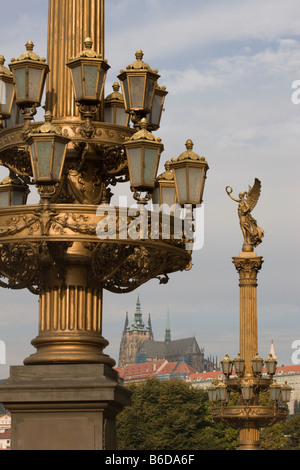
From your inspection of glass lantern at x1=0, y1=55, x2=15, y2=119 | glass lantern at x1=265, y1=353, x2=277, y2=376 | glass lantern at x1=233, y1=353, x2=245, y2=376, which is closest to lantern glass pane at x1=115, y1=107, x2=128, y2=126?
glass lantern at x1=0, y1=55, x2=15, y2=119

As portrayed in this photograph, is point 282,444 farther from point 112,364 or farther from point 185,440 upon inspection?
point 112,364

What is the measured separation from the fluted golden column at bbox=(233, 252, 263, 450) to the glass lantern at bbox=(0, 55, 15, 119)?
18.5 metres

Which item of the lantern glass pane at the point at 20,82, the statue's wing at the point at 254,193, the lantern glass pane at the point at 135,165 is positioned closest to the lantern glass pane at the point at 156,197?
the lantern glass pane at the point at 135,165

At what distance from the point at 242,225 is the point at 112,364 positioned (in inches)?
801

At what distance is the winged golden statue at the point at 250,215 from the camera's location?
92.4ft

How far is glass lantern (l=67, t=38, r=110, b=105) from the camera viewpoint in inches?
322

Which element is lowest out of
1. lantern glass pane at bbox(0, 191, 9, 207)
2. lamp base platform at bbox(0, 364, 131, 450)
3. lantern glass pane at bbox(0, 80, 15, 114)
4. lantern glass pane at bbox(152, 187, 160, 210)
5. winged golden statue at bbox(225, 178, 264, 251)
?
lamp base platform at bbox(0, 364, 131, 450)

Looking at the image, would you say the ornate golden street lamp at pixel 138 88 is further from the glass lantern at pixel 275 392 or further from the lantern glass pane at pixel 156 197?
the glass lantern at pixel 275 392

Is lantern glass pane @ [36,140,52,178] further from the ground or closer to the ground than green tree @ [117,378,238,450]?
further from the ground

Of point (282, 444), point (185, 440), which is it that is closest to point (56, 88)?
point (185, 440)

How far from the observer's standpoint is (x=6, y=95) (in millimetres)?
9039

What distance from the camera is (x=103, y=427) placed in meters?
7.70

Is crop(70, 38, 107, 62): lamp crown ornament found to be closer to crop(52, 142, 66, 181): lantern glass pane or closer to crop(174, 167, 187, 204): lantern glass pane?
crop(52, 142, 66, 181): lantern glass pane

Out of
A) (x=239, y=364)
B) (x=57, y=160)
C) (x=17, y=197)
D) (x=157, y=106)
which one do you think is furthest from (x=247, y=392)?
(x=57, y=160)
